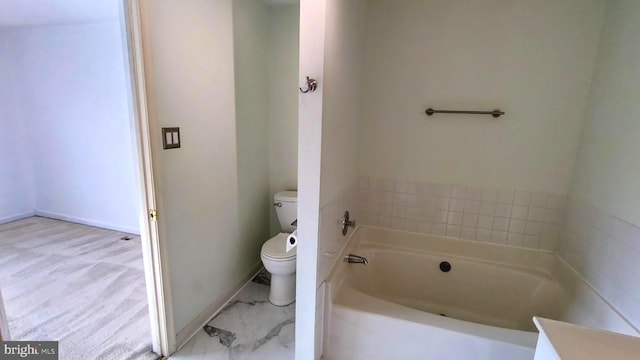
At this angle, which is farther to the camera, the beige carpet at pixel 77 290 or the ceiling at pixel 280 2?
the ceiling at pixel 280 2

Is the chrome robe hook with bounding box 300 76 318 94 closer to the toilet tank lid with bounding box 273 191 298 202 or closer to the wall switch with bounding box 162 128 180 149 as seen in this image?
the wall switch with bounding box 162 128 180 149

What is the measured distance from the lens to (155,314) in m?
1.67

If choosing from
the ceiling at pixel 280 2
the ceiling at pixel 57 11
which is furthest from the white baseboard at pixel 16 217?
the ceiling at pixel 280 2

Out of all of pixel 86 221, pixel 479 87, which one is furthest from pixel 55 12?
pixel 479 87

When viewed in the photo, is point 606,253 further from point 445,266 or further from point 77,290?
point 77,290

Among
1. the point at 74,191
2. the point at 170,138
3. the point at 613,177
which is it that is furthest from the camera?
the point at 74,191

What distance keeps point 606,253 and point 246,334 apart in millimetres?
2080

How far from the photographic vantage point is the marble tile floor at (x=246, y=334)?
5.80 ft

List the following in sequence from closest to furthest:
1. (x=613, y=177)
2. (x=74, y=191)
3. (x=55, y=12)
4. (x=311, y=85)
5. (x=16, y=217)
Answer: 1. (x=311, y=85)
2. (x=613, y=177)
3. (x=55, y=12)
4. (x=74, y=191)
5. (x=16, y=217)

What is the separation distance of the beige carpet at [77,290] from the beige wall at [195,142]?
472mm

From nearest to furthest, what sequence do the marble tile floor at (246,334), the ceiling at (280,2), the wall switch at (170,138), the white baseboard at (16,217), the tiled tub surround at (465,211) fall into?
the wall switch at (170,138), the marble tile floor at (246,334), the tiled tub surround at (465,211), the ceiling at (280,2), the white baseboard at (16,217)

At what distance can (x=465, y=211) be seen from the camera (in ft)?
6.95

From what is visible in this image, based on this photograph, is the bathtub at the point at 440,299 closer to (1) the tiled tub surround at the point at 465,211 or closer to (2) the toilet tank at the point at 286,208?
(1) the tiled tub surround at the point at 465,211

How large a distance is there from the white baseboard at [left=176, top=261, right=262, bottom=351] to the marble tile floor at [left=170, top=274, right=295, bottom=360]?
30 millimetres
